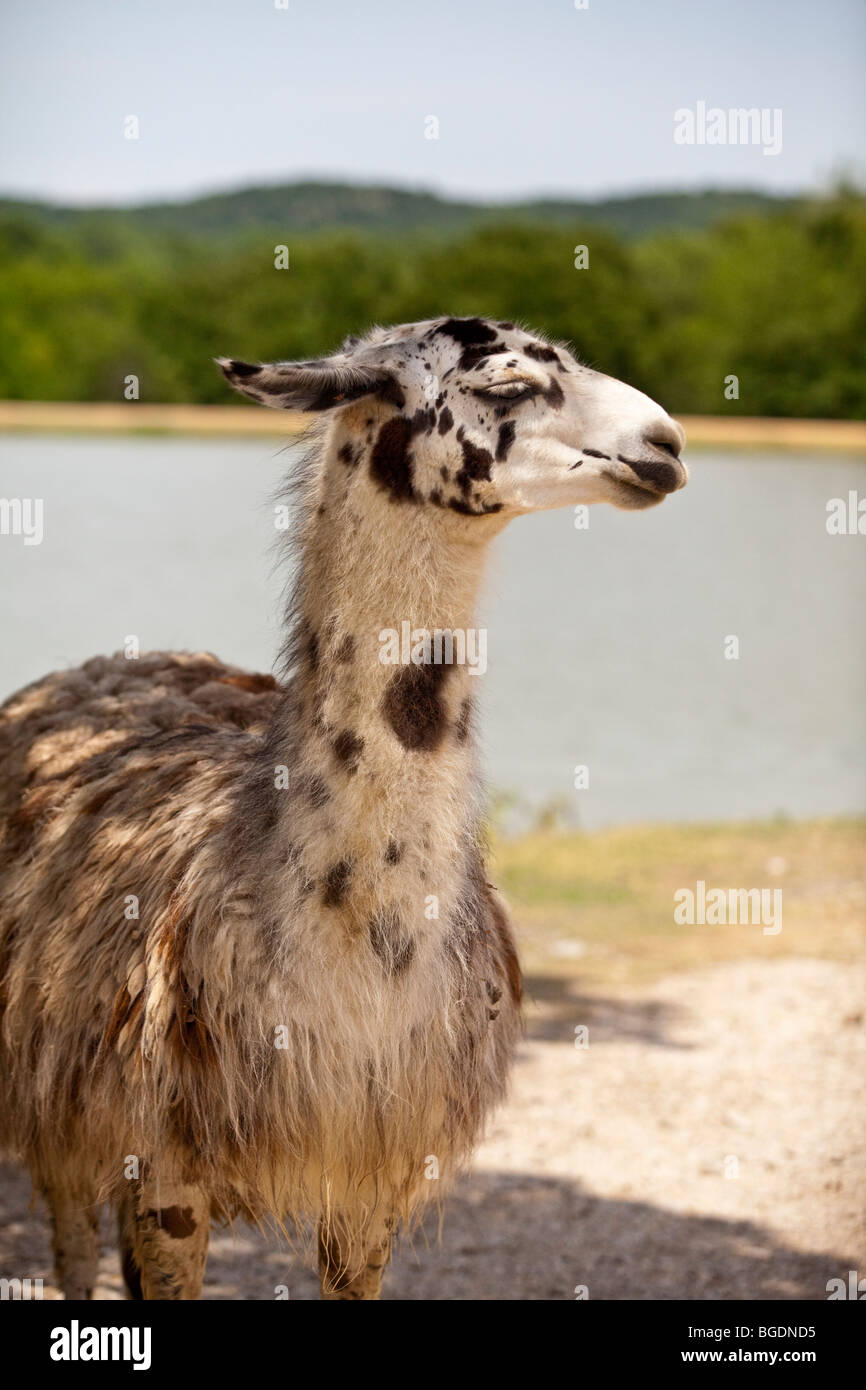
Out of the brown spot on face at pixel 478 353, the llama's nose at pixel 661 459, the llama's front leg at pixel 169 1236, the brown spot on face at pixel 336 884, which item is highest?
the brown spot on face at pixel 478 353

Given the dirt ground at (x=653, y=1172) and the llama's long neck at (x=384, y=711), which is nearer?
the llama's long neck at (x=384, y=711)

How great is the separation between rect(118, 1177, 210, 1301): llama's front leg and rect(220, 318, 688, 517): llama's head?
62.1 inches

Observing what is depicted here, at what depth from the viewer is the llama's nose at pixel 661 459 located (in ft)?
9.81

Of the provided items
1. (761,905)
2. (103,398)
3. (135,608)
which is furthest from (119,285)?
(761,905)

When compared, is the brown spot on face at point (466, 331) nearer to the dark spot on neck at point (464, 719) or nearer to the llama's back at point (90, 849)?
the dark spot on neck at point (464, 719)

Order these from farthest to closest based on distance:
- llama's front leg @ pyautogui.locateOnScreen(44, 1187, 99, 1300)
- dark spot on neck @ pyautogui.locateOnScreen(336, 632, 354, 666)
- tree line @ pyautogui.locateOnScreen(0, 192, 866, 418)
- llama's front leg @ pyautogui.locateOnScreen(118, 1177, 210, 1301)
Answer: tree line @ pyautogui.locateOnScreen(0, 192, 866, 418) → llama's front leg @ pyautogui.locateOnScreen(44, 1187, 99, 1300) → llama's front leg @ pyautogui.locateOnScreen(118, 1177, 210, 1301) → dark spot on neck @ pyautogui.locateOnScreen(336, 632, 354, 666)

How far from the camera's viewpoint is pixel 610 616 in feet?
62.8

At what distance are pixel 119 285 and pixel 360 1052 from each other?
49.2m

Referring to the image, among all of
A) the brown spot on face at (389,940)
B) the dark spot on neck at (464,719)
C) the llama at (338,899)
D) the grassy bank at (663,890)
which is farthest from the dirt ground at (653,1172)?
the dark spot on neck at (464,719)

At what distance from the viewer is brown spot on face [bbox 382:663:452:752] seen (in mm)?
3055

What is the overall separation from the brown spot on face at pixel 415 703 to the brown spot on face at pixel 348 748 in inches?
2.9

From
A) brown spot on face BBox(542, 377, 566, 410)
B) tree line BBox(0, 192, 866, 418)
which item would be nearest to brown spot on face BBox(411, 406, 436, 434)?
brown spot on face BBox(542, 377, 566, 410)

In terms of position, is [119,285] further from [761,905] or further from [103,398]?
[761,905]

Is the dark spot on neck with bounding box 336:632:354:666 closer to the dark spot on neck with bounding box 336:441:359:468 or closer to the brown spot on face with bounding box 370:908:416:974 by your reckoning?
the dark spot on neck with bounding box 336:441:359:468
